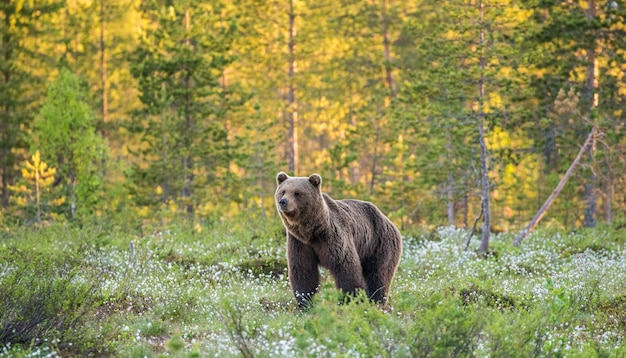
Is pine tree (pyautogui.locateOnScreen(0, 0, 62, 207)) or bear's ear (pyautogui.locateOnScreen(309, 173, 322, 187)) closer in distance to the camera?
bear's ear (pyautogui.locateOnScreen(309, 173, 322, 187))

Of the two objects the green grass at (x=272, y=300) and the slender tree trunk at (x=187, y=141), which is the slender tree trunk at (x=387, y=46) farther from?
the green grass at (x=272, y=300)

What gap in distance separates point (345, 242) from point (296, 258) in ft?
2.01

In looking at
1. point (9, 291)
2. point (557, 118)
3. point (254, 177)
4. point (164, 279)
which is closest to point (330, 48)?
point (254, 177)

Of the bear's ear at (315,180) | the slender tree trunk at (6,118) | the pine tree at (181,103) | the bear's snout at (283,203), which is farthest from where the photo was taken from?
the slender tree trunk at (6,118)

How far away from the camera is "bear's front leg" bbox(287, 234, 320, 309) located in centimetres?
961

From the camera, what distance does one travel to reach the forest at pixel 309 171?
7.50 metres

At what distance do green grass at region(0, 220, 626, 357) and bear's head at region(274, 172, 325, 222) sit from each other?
112 cm

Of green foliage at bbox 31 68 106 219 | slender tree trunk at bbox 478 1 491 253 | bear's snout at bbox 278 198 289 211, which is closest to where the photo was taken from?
bear's snout at bbox 278 198 289 211

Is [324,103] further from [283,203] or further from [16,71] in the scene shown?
[283,203]

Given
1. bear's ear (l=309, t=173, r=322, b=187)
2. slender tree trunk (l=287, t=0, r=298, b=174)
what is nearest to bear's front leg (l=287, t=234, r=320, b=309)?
bear's ear (l=309, t=173, r=322, b=187)

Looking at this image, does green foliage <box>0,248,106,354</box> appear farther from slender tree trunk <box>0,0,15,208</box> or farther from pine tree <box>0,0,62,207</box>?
slender tree trunk <box>0,0,15,208</box>

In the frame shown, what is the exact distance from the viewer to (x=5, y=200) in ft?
101

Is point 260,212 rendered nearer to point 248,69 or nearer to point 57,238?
point 248,69

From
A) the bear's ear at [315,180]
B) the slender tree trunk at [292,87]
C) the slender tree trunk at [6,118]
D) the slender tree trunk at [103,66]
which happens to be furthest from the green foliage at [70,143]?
the bear's ear at [315,180]
